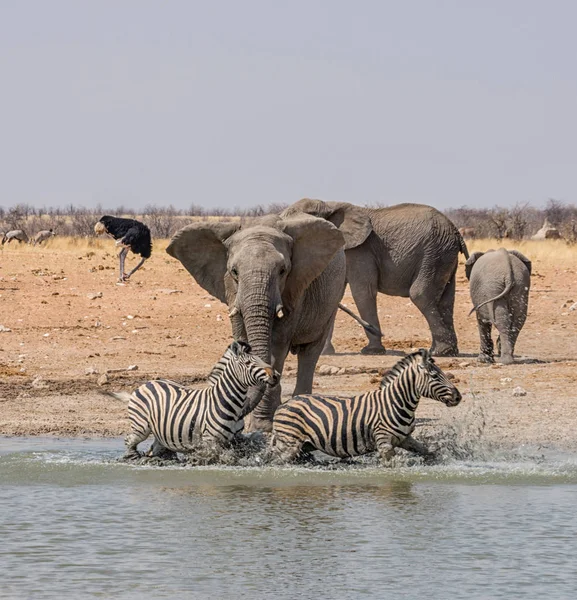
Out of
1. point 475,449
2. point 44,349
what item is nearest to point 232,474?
point 475,449

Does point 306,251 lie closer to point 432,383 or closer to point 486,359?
point 432,383

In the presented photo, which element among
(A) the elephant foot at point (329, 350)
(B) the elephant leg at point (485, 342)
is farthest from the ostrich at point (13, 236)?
(B) the elephant leg at point (485, 342)

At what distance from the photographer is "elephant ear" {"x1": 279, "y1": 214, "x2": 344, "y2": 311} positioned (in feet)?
38.8

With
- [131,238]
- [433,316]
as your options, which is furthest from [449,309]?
[131,238]

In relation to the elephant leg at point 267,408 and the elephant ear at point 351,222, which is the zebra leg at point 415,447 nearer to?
the elephant leg at point 267,408

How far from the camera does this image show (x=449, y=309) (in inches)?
758

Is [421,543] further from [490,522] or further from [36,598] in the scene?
[36,598]

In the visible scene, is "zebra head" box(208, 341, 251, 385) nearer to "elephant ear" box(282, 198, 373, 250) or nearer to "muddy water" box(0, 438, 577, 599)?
"muddy water" box(0, 438, 577, 599)

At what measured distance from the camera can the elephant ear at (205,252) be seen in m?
12.2

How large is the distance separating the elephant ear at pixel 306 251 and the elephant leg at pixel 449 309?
6837 millimetres

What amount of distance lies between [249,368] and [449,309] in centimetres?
919

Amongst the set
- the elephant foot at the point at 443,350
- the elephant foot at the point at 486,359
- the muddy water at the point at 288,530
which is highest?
the elephant foot at the point at 443,350

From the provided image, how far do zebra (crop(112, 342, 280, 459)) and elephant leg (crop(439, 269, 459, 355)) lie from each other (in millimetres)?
8352

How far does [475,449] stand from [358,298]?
786 cm
